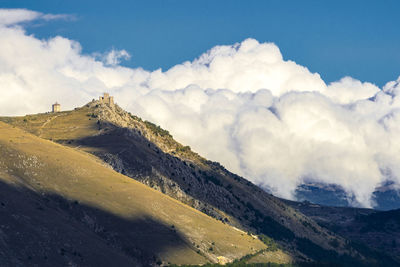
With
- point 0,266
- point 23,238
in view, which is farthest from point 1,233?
point 0,266

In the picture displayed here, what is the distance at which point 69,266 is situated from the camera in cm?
19962

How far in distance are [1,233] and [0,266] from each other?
19174 mm

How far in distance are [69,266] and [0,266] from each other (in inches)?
1024

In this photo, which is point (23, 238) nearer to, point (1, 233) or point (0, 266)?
point (1, 233)

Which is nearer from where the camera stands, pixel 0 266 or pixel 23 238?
pixel 0 266

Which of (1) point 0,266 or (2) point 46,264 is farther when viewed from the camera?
(2) point 46,264

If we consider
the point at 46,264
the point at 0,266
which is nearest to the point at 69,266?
the point at 46,264

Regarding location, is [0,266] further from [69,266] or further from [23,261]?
[69,266]

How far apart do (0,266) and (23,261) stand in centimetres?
1069

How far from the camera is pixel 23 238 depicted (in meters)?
198

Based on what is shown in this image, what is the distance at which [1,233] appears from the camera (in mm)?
194875

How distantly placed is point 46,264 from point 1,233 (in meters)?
14.3

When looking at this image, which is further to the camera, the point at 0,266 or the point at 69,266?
the point at 69,266

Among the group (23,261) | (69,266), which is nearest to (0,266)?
(23,261)
